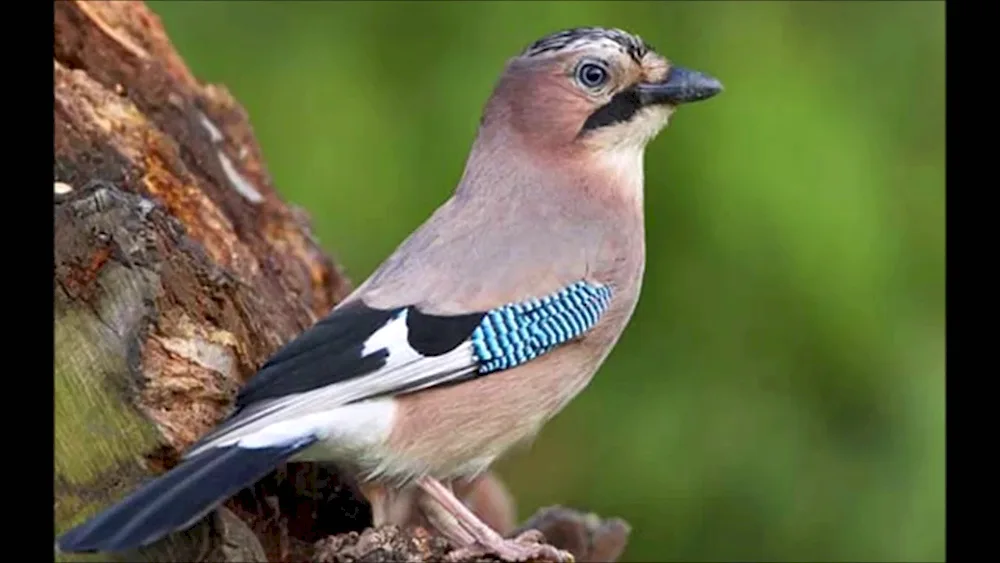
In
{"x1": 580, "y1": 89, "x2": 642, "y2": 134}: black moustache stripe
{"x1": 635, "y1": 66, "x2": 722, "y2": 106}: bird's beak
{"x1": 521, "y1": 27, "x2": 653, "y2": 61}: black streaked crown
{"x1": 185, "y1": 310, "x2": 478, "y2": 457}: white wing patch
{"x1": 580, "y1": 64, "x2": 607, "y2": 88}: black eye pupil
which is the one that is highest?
{"x1": 521, "y1": 27, "x2": 653, "y2": 61}: black streaked crown

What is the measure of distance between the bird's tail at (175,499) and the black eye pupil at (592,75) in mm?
982

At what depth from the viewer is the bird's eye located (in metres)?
3.38

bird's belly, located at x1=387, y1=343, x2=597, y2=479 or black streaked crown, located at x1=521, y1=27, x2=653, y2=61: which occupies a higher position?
black streaked crown, located at x1=521, y1=27, x2=653, y2=61

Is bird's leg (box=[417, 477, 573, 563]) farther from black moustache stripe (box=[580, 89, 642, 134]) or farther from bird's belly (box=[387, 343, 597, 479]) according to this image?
black moustache stripe (box=[580, 89, 642, 134])

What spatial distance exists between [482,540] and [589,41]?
3.10ft

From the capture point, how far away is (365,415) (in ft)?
9.57

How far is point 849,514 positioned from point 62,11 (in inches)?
81.2

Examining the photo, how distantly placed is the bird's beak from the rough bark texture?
2.55 feet

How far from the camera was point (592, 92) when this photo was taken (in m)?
3.40

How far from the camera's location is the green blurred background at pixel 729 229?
4293 millimetres

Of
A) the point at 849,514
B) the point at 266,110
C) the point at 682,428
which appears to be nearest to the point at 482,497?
the point at 682,428

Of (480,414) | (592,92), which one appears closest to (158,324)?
(480,414)

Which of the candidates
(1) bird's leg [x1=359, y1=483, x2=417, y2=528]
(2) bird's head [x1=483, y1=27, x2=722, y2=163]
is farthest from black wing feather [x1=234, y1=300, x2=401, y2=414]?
(2) bird's head [x1=483, y1=27, x2=722, y2=163]
